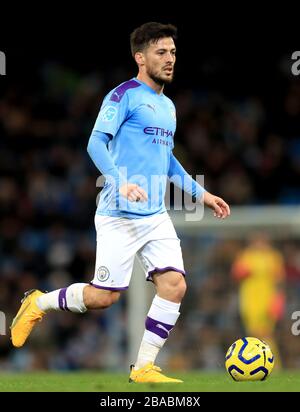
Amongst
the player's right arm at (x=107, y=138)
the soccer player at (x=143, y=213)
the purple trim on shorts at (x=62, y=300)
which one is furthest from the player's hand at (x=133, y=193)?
the purple trim on shorts at (x=62, y=300)

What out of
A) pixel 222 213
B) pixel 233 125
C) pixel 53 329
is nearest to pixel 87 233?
pixel 53 329

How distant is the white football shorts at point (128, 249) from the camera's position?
23.3ft

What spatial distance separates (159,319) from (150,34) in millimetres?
1921

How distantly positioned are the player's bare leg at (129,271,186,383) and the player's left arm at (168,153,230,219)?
0.66m

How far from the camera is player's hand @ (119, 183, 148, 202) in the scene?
21.6 feet

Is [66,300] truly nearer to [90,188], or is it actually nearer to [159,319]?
[159,319]

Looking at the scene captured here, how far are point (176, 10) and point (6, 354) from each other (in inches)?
209

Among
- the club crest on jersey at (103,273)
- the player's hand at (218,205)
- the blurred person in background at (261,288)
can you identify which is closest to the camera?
the club crest on jersey at (103,273)

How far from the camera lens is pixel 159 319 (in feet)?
23.6

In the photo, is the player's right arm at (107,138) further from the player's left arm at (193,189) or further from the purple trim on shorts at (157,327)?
the purple trim on shorts at (157,327)

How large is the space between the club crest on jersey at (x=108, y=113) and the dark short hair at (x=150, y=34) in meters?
0.55

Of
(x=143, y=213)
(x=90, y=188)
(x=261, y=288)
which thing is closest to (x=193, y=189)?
(x=143, y=213)

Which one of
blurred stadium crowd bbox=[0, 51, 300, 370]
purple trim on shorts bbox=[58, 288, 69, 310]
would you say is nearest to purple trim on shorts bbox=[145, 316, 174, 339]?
purple trim on shorts bbox=[58, 288, 69, 310]

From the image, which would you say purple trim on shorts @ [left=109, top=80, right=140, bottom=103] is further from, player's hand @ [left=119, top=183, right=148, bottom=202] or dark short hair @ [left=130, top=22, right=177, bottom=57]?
player's hand @ [left=119, top=183, right=148, bottom=202]
